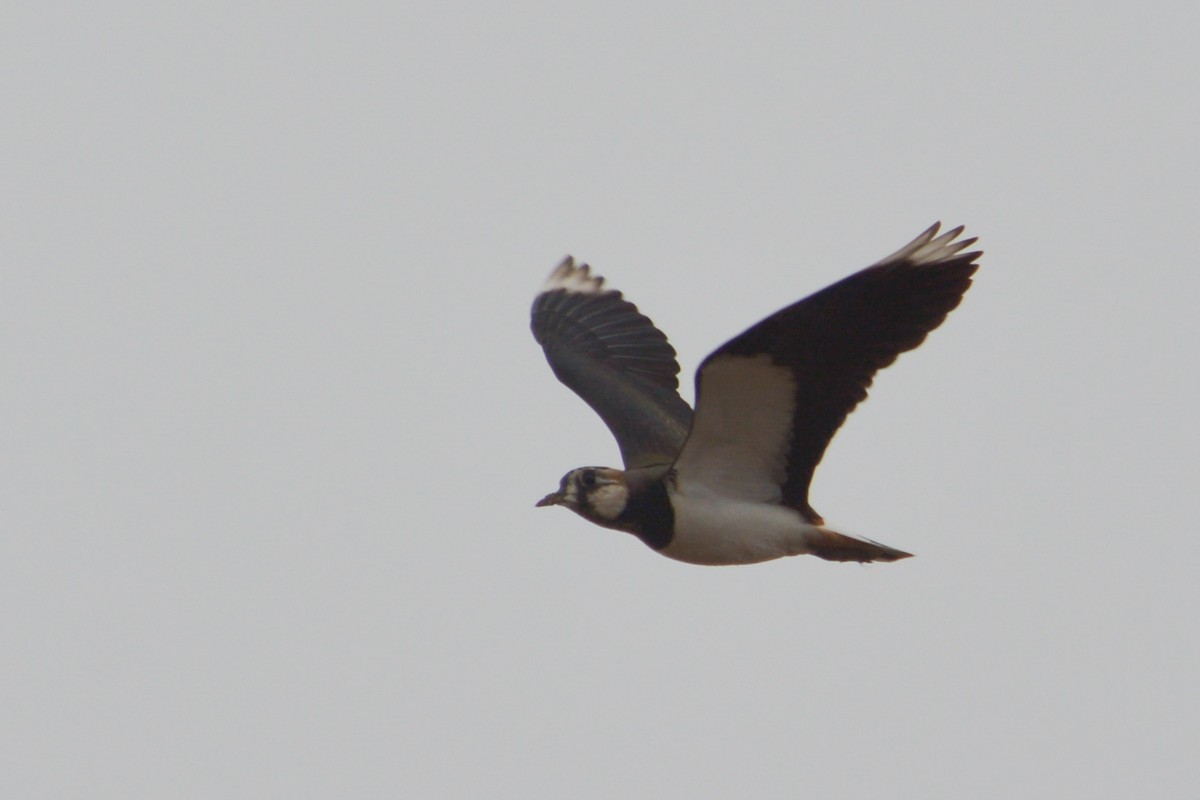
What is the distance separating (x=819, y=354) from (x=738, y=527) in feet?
3.93

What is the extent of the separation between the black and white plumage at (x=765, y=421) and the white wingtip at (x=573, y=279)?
1.74 m

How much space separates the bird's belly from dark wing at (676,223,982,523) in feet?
1.01

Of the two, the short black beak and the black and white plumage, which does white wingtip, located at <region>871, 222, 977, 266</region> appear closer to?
the black and white plumage

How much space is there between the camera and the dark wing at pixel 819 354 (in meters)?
8.37

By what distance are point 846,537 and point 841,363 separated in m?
1.07

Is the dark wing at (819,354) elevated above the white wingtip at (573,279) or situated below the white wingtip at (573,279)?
below

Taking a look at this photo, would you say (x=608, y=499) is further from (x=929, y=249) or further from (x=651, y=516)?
(x=929, y=249)

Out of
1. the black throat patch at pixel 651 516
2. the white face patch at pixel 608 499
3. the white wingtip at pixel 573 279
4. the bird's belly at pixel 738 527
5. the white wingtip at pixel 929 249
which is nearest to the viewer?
the white wingtip at pixel 929 249

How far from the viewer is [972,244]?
8.43 m

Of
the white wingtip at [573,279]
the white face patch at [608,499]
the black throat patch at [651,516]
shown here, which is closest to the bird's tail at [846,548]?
the black throat patch at [651,516]

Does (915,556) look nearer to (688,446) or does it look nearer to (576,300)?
(688,446)

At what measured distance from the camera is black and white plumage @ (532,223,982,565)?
8383 mm

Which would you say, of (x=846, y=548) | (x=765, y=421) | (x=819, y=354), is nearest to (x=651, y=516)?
(x=765, y=421)

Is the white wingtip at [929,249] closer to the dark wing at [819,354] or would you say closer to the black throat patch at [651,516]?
the dark wing at [819,354]
